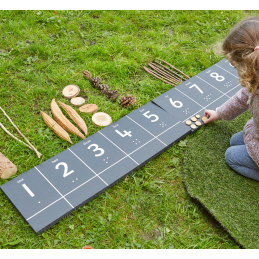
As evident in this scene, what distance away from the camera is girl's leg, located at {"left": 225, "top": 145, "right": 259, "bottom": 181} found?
7.91 ft

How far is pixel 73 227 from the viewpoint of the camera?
2129mm

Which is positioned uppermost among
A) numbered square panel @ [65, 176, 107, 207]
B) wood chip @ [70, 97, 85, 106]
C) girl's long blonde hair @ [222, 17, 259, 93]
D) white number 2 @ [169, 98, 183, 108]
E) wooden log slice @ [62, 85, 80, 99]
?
girl's long blonde hair @ [222, 17, 259, 93]

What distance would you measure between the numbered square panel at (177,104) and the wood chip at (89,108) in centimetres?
67

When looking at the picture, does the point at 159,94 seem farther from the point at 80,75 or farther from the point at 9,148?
the point at 9,148

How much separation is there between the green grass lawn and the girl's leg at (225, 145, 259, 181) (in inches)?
18.6

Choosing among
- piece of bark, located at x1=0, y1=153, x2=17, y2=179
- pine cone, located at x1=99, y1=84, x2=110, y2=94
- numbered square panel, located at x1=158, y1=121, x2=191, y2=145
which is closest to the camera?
piece of bark, located at x1=0, y1=153, x2=17, y2=179

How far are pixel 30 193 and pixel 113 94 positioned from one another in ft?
4.67

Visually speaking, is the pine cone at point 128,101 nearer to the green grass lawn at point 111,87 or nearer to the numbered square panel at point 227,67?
the green grass lawn at point 111,87

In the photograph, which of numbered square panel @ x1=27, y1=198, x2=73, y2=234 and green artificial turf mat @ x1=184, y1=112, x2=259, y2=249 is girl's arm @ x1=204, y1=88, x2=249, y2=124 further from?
numbered square panel @ x1=27, y1=198, x2=73, y2=234

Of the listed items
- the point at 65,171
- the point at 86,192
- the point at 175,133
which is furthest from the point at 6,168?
→ the point at 175,133

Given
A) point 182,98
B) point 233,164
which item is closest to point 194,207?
point 233,164

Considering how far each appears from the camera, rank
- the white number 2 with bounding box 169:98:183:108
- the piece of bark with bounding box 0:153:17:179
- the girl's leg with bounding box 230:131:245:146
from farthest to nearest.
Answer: the white number 2 with bounding box 169:98:183:108 → the girl's leg with bounding box 230:131:245:146 → the piece of bark with bounding box 0:153:17:179

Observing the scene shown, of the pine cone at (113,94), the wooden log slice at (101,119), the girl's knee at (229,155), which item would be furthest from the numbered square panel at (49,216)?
the girl's knee at (229,155)

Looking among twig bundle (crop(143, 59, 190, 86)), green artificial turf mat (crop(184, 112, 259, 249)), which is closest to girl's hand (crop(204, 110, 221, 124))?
green artificial turf mat (crop(184, 112, 259, 249))
